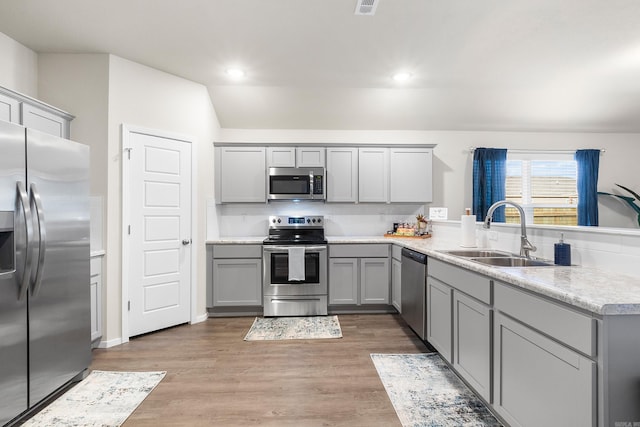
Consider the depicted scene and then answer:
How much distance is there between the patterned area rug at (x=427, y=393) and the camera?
1900 mm

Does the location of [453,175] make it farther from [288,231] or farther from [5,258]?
[5,258]

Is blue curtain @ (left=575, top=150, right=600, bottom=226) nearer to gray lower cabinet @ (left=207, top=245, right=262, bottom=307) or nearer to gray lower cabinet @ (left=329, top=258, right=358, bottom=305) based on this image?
gray lower cabinet @ (left=329, top=258, right=358, bottom=305)

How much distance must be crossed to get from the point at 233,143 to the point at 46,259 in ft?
8.13

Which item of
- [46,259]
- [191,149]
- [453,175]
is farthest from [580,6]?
[46,259]

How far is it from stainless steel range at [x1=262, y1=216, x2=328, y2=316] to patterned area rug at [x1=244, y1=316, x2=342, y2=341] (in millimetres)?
114

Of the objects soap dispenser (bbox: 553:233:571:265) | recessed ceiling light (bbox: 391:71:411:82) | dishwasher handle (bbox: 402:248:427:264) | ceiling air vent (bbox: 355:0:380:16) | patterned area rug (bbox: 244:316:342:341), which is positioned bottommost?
patterned area rug (bbox: 244:316:342:341)

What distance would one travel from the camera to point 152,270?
10.7 feet

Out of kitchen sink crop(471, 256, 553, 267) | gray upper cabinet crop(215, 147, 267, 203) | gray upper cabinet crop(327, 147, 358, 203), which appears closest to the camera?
kitchen sink crop(471, 256, 553, 267)

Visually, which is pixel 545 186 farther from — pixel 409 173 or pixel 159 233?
pixel 159 233

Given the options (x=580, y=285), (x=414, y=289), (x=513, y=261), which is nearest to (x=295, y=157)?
(x=414, y=289)

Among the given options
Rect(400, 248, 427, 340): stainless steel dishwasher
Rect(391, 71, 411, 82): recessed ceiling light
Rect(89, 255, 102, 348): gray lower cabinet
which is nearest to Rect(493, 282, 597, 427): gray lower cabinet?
Rect(400, 248, 427, 340): stainless steel dishwasher

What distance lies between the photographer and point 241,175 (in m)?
4.12

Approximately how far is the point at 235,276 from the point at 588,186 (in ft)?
17.2

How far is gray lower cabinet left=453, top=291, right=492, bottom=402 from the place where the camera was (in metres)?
1.83
